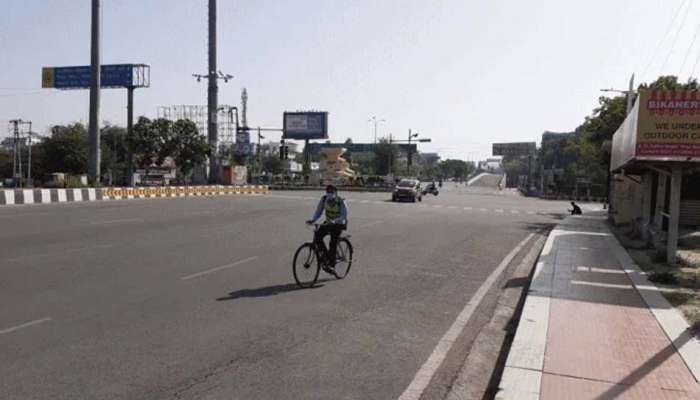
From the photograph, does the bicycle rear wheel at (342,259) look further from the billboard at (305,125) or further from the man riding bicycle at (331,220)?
the billboard at (305,125)

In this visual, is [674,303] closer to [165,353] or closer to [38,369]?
[165,353]

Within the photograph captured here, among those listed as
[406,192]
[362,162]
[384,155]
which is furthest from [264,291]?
[362,162]

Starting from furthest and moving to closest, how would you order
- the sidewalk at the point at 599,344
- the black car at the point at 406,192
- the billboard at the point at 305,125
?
the billboard at the point at 305,125 → the black car at the point at 406,192 → the sidewalk at the point at 599,344

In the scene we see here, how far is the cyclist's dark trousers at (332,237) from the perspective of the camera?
10375mm

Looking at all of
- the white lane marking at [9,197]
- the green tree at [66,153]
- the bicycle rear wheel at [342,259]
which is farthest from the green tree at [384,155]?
the bicycle rear wheel at [342,259]

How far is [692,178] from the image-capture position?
2612cm

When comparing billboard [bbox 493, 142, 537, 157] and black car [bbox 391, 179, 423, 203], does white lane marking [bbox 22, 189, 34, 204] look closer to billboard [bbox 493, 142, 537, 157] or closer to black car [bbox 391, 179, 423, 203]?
black car [bbox 391, 179, 423, 203]

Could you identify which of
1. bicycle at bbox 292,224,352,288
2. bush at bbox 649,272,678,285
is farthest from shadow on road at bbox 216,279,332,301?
bush at bbox 649,272,678,285

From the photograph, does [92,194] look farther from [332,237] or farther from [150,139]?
[150,139]

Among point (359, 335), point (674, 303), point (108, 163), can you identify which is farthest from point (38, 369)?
point (108, 163)

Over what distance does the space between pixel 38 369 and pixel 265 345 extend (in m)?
2.09

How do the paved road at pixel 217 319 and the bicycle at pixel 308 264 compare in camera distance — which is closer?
the paved road at pixel 217 319

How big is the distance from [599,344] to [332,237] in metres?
4.91

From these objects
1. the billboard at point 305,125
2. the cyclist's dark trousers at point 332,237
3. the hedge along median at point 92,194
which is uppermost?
the billboard at point 305,125
